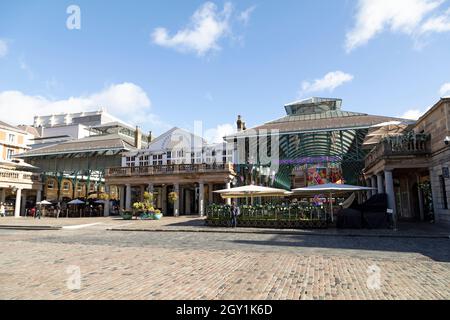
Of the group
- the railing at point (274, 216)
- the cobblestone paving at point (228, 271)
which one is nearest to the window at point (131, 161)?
the railing at point (274, 216)

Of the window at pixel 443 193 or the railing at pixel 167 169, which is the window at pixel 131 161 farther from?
the window at pixel 443 193

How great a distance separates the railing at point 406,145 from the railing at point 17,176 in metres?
39.1

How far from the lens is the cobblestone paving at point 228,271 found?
5.50 m

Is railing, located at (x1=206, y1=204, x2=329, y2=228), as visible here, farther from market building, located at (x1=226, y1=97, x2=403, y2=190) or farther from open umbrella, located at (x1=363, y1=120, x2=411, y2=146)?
market building, located at (x1=226, y1=97, x2=403, y2=190)

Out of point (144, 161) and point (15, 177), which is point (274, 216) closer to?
point (144, 161)

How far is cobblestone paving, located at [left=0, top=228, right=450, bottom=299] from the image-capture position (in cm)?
550

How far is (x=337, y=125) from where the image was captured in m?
30.0

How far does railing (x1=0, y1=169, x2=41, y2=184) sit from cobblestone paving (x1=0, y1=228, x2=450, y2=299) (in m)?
29.2

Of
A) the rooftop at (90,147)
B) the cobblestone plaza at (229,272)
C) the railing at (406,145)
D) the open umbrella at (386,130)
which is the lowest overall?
the cobblestone plaza at (229,272)

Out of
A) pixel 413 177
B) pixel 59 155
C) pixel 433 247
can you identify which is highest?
pixel 59 155

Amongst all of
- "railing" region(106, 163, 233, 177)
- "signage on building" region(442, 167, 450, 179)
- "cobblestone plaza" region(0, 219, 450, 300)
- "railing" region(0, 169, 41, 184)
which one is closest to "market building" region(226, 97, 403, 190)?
"railing" region(106, 163, 233, 177)
